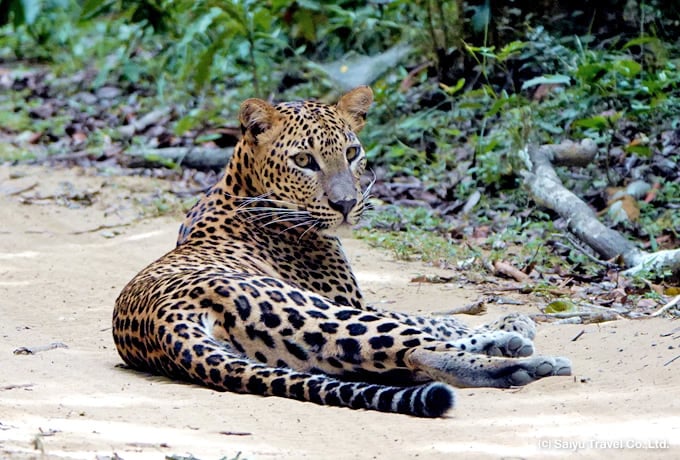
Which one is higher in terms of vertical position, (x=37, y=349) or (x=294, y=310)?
(x=294, y=310)

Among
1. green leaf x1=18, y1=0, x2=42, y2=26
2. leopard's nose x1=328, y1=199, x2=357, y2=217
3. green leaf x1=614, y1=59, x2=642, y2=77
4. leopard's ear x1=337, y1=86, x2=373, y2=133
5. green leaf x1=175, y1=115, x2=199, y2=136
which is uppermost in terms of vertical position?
green leaf x1=18, y1=0, x2=42, y2=26

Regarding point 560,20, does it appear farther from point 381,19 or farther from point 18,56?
point 18,56

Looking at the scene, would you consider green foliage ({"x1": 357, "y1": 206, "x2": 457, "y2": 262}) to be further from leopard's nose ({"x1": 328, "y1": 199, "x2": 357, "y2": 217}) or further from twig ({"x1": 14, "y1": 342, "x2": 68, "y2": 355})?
twig ({"x1": 14, "y1": 342, "x2": 68, "y2": 355})

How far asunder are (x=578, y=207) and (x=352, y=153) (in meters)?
2.58

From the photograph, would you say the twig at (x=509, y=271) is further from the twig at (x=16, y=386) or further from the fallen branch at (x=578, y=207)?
the twig at (x=16, y=386)

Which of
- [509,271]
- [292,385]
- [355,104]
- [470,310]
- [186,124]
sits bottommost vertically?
[186,124]

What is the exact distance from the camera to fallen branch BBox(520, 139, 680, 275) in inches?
290

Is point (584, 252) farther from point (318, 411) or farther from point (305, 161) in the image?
point (318, 411)

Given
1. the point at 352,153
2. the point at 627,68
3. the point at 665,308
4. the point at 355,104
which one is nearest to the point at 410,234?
the point at 627,68

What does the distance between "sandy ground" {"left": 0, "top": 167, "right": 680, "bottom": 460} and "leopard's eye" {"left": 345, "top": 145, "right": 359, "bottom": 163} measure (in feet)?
4.10

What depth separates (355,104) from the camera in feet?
21.3

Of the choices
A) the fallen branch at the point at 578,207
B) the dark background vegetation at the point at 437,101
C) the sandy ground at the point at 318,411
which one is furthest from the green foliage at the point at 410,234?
the sandy ground at the point at 318,411

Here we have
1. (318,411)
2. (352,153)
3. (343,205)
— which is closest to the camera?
(318,411)

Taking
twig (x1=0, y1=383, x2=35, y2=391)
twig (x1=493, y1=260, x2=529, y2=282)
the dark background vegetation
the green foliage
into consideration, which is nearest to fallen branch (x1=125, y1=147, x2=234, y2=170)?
the dark background vegetation
